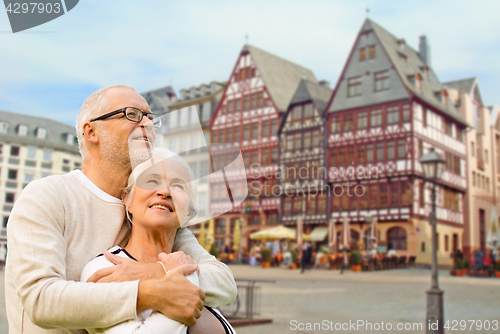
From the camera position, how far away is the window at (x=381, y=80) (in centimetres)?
2222

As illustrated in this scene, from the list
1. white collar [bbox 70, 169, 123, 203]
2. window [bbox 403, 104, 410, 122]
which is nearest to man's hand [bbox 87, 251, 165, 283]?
white collar [bbox 70, 169, 123, 203]

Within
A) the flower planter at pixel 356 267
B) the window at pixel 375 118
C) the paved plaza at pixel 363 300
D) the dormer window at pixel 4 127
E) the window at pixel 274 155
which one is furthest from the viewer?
the window at pixel 274 155

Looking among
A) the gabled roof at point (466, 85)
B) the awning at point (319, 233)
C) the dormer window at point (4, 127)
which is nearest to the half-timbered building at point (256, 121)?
the awning at point (319, 233)

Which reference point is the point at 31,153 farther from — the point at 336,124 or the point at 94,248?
the point at 336,124

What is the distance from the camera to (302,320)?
26.2 feet

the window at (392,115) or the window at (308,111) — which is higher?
the window at (308,111)

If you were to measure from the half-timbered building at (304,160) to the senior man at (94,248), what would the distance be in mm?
22014

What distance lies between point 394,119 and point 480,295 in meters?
11.2

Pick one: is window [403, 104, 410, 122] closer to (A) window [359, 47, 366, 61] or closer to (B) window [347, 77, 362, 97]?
(B) window [347, 77, 362, 97]

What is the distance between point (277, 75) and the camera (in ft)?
91.6

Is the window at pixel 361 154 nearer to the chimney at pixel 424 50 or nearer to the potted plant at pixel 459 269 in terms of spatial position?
the potted plant at pixel 459 269

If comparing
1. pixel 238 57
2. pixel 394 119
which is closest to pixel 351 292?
pixel 394 119

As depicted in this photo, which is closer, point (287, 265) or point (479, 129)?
point (287, 265)

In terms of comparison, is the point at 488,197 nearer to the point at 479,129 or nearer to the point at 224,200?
the point at 479,129
